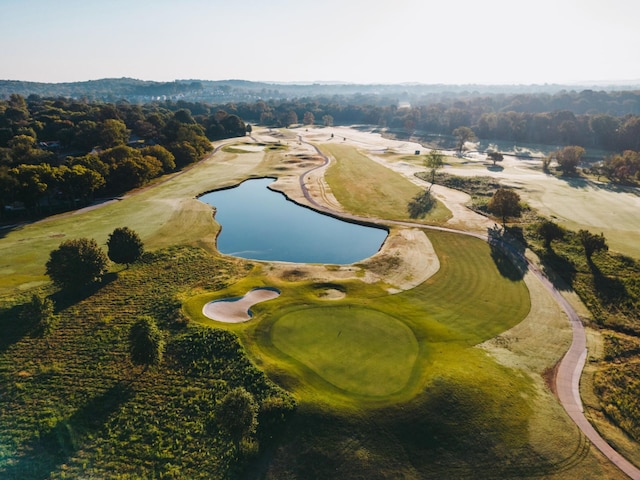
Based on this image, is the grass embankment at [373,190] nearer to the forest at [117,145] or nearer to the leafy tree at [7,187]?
the forest at [117,145]

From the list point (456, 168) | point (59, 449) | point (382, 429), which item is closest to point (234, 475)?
point (382, 429)

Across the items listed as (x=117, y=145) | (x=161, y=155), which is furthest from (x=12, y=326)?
(x=117, y=145)

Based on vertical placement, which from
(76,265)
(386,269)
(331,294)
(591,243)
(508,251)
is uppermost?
(76,265)

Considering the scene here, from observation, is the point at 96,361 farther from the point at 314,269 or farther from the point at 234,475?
the point at 314,269

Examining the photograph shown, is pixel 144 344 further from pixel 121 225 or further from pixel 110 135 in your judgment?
pixel 110 135

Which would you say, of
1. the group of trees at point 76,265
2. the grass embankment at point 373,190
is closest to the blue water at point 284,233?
the grass embankment at point 373,190

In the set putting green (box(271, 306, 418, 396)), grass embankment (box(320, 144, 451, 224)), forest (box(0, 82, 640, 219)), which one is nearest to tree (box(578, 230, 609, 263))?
grass embankment (box(320, 144, 451, 224))

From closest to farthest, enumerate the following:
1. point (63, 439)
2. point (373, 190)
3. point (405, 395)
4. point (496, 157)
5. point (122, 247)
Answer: point (63, 439) < point (405, 395) < point (122, 247) < point (373, 190) < point (496, 157)
